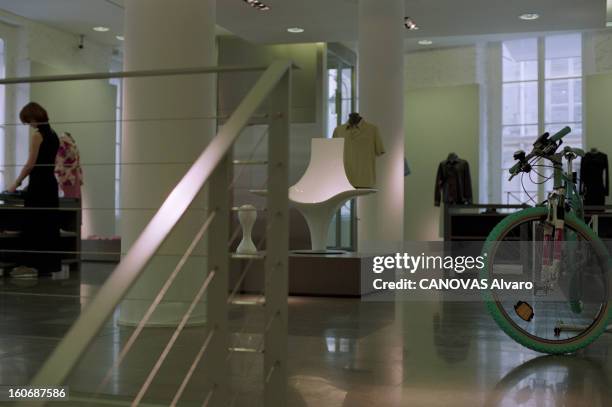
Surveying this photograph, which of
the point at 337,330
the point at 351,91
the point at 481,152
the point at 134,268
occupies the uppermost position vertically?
the point at 351,91

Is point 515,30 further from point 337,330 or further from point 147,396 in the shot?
point 147,396

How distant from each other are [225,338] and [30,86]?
1072cm

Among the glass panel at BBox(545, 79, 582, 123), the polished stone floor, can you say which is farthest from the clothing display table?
the glass panel at BBox(545, 79, 582, 123)

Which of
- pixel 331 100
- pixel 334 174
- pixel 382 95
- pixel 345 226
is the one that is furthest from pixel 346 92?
pixel 334 174

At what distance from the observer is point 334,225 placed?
1227cm

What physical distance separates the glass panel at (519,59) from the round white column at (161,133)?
1133 centimetres

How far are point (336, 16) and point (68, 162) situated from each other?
3664 mm

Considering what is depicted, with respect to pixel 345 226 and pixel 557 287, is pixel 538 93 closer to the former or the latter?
pixel 345 226

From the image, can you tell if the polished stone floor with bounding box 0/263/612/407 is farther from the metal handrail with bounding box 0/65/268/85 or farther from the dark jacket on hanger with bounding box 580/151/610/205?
the dark jacket on hanger with bounding box 580/151/610/205

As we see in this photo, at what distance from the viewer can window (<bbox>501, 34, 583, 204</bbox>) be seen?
13.9m

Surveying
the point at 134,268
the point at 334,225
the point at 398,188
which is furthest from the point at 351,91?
the point at 134,268

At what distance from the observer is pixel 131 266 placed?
3.21 ft

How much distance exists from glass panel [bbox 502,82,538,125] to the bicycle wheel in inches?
445

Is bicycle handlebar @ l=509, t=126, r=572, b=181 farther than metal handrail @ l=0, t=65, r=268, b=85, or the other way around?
bicycle handlebar @ l=509, t=126, r=572, b=181
